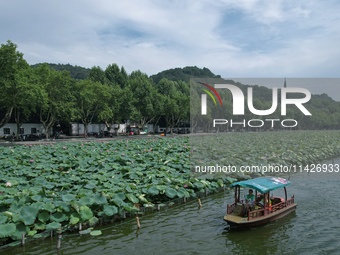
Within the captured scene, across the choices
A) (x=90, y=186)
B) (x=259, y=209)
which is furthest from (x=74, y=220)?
(x=259, y=209)

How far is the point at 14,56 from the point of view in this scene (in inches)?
1129

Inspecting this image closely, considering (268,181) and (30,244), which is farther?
(268,181)

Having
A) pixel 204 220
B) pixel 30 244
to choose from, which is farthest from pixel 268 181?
pixel 30 244

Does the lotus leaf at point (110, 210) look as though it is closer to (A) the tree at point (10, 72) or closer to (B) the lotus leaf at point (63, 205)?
(B) the lotus leaf at point (63, 205)

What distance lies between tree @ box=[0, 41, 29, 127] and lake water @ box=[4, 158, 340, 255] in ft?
83.9

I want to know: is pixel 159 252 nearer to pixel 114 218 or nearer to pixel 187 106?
pixel 114 218

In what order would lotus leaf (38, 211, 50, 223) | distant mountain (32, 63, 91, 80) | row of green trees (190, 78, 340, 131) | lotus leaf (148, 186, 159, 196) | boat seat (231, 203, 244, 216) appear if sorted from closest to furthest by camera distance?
lotus leaf (38, 211, 50, 223) → boat seat (231, 203, 244, 216) → lotus leaf (148, 186, 159, 196) → row of green trees (190, 78, 340, 131) → distant mountain (32, 63, 91, 80)

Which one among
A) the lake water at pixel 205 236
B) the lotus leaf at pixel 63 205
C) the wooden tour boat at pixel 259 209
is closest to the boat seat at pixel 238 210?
the wooden tour boat at pixel 259 209

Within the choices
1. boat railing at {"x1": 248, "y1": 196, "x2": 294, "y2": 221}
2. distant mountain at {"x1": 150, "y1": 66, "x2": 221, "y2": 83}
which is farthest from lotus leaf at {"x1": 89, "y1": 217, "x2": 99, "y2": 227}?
distant mountain at {"x1": 150, "y1": 66, "x2": 221, "y2": 83}

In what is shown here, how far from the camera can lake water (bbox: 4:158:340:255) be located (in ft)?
27.6

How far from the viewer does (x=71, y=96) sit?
40.6 meters

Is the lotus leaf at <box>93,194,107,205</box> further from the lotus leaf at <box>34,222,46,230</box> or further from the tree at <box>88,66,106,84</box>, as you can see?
the tree at <box>88,66,106,84</box>

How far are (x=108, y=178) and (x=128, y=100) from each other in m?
37.3

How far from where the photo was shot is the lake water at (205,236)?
841cm
